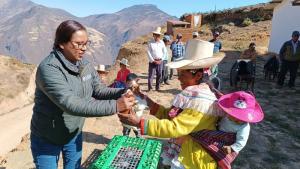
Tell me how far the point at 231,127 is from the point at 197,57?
2.19 feet

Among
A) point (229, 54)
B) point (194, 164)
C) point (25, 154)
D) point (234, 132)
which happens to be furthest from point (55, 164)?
point (229, 54)

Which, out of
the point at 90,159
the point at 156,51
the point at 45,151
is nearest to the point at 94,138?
the point at 90,159


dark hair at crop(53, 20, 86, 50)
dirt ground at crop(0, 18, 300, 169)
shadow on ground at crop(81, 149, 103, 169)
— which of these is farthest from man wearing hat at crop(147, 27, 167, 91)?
dark hair at crop(53, 20, 86, 50)

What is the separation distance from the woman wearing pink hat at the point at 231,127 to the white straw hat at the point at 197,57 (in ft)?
1.05

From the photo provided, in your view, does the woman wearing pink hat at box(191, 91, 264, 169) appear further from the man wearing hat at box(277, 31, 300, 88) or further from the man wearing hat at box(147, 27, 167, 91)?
the man wearing hat at box(277, 31, 300, 88)

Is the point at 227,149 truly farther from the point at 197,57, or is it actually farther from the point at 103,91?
the point at 103,91

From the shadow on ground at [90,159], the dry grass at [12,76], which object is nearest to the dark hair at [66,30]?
the shadow on ground at [90,159]

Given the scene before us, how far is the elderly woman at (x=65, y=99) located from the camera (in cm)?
290

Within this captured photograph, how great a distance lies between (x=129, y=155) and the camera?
3.75 m

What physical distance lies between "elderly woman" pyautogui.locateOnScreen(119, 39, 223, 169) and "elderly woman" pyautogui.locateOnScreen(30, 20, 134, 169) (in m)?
0.33

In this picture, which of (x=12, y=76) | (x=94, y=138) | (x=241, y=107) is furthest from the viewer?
(x=12, y=76)

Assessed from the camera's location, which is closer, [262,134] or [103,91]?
[103,91]

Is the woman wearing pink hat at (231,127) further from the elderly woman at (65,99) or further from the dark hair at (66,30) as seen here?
the dark hair at (66,30)

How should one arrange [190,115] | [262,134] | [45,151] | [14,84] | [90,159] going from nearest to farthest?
[190,115], [45,151], [90,159], [262,134], [14,84]
